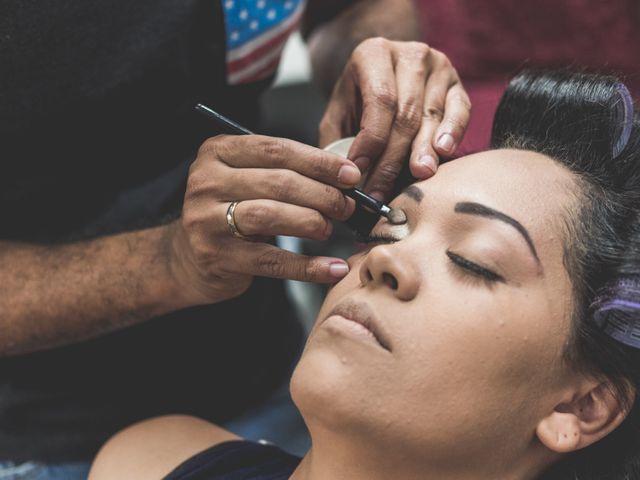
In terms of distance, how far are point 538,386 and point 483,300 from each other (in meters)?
0.14

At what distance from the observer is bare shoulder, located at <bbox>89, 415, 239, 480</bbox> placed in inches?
44.9

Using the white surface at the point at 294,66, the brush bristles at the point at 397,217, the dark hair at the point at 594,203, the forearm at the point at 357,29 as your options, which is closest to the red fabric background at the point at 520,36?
the forearm at the point at 357,29

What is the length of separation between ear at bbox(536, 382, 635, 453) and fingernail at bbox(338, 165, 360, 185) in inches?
15.1

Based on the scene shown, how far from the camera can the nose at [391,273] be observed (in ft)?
2.83

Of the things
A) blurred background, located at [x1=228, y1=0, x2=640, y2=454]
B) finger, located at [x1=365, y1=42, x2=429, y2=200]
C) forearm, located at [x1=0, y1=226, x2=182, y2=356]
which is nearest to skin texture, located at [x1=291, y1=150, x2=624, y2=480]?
finger, located at [x1=365, y1=42, x2=429, y2=200]

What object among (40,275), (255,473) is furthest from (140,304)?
(255,473)

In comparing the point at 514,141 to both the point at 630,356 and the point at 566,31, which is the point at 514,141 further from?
the point at 566,31

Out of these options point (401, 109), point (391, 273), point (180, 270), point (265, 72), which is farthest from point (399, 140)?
point (265, 72)

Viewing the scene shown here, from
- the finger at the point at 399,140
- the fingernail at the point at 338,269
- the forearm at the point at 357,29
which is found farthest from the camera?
the forearm at the point at 357,29

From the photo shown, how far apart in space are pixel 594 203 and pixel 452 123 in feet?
0.73

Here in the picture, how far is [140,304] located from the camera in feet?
3.76

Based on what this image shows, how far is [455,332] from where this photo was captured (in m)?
0.85

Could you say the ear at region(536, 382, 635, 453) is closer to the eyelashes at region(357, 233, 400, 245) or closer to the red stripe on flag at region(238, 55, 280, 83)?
the eyelashes at region(357, 233, 400, 245)

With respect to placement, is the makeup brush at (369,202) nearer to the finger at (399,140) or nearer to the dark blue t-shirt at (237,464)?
the finger at (399,140)
